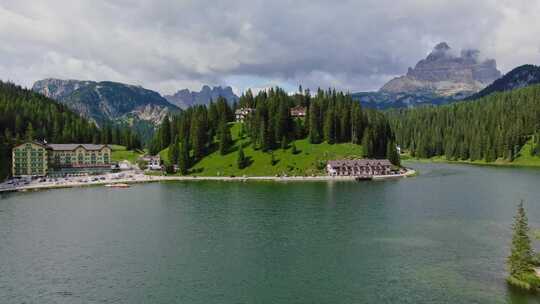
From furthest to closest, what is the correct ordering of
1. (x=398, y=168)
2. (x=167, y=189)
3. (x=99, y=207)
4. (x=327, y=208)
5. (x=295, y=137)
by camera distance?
(x=295, y=137), (x=398, y=168), (x=167, y=189), (x=99, y=207), (x=327, y=208)

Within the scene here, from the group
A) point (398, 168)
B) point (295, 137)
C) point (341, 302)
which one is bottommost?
point (341, 302)

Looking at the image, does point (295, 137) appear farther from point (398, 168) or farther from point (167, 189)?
point (167, 189)

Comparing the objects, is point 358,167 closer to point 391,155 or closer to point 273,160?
point 391,155

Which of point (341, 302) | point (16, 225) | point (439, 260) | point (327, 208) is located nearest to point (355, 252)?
point (439, 260)

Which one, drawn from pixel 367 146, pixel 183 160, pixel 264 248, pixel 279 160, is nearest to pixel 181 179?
pixel 183 160

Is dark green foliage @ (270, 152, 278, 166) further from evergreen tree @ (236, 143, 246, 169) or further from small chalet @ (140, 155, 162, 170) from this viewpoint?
small chalet @ (140, 155, 162, 170)

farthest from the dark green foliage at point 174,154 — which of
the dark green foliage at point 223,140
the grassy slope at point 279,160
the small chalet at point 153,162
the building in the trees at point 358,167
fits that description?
→ the building in the trees at point 358,167

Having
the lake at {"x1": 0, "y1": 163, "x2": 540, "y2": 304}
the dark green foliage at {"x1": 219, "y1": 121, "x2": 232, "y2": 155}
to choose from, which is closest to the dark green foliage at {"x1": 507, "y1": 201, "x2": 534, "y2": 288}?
the lake at {"x1": 0, "y1": 163, "x2": 540, "y2": 304}
